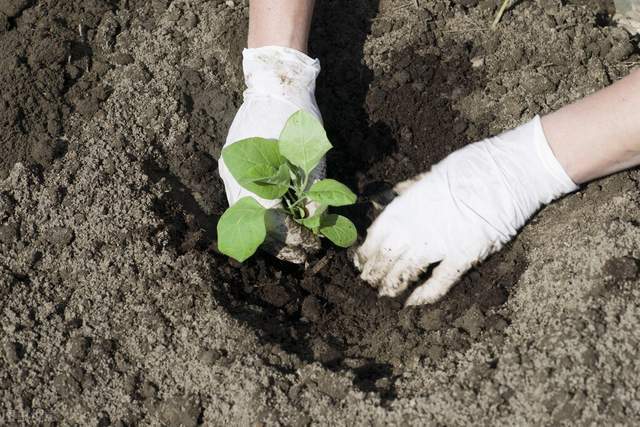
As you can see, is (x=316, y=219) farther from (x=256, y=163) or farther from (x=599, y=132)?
(x=599, y=132)

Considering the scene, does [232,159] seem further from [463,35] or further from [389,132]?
[463,35]

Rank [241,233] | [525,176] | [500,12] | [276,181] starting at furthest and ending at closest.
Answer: [500,12]
[525,176]
[276,181]
[241,233]

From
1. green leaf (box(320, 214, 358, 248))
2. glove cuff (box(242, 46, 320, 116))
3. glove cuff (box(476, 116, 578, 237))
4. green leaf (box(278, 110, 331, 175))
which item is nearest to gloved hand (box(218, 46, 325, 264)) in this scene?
glove cuff (box(242, 46, 320, 116))

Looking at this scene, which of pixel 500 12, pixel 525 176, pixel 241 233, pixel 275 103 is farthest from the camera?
pixel 500 12

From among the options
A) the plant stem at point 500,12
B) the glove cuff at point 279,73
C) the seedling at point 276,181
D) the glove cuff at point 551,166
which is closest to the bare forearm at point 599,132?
the glove cuff at point 551,166

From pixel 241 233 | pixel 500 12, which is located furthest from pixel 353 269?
pixel 500 12

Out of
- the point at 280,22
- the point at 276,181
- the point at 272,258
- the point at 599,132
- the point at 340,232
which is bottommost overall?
the point at 272,258

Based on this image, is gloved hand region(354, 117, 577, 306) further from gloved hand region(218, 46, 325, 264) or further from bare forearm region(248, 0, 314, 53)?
bare forearm region(248, 0, 314, 53)
